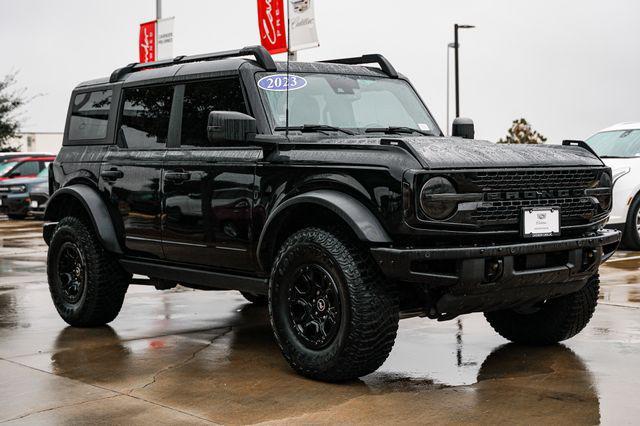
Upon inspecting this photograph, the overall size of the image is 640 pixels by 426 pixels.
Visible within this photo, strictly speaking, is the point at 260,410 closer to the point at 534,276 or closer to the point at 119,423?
the point at 119,423

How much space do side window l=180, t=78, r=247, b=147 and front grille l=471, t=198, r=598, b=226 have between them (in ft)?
6.12

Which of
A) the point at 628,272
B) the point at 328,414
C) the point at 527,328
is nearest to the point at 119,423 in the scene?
the point at 328,414

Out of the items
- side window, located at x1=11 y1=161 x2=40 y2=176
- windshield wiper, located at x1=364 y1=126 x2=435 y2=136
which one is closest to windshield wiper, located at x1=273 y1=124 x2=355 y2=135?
windshield wiper, located at x1=364 y1=126 x2=435 y2=136

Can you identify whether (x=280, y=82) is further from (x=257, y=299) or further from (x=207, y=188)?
(x=257, y=299)

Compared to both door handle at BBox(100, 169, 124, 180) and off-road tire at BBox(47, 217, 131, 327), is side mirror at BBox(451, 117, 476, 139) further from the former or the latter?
off-road tire at BBox(47, 217, 131, 327)

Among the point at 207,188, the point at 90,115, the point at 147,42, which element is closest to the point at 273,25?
the point at 147,42

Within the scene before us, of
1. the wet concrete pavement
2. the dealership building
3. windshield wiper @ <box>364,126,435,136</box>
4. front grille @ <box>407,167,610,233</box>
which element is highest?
the dealership building

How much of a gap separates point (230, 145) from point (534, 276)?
6.99ft

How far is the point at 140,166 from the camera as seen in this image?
22.6ft

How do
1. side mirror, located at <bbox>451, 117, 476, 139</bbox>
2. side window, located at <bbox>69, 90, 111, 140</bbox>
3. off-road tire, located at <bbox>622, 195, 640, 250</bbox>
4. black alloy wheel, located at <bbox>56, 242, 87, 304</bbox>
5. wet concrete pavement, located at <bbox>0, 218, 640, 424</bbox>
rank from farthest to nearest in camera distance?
off-road tire, located at <bbox>622, 195, 640, 250</bbox>
side window, located at <bbox>69, 90, 111, 140</bbox>
black alloy wheel, located at <bbox>56, 242, 87, 304</bbox>
side mirror, located at <bbox>451, 117, 476, 139</bbox>
wet concrete pavement, located at <bbox>0, 218, 640, 424</bbox>

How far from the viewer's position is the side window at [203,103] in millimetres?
6383

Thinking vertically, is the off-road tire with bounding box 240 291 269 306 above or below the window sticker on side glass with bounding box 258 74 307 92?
below

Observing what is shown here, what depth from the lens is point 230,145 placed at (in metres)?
6.24

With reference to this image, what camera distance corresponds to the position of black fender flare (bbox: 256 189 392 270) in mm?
5133
